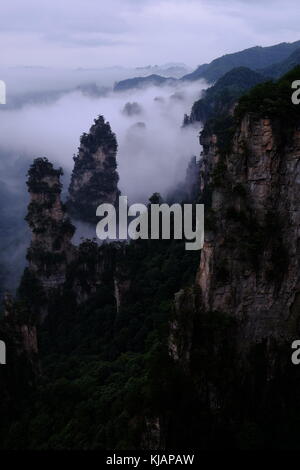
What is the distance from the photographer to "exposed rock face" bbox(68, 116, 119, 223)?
6931cm

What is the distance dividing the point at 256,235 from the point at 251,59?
140 meters

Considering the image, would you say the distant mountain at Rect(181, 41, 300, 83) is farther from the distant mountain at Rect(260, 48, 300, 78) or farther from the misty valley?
the misty valley

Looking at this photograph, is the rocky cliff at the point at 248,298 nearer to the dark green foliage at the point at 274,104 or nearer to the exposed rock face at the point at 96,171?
the dark green foliage at the point at 274,104

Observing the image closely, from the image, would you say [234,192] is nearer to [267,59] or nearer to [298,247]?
[298,247]

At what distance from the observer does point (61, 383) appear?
85.8ft

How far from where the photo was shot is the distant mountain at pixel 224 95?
73812 mm

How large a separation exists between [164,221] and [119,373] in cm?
1755

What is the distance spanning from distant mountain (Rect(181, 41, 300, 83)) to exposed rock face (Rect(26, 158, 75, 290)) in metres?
103

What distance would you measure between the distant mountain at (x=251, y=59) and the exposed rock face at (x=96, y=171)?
77589mm

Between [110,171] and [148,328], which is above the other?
[110,171]

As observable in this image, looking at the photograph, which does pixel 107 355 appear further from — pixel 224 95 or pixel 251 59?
pixel 251 59
